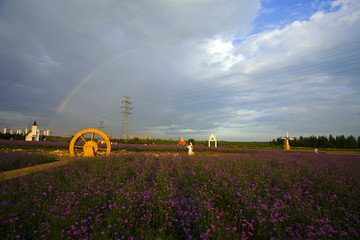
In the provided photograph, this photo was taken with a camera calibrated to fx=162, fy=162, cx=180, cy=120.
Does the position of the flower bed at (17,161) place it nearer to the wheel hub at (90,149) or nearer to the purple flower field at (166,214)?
the wheel hub at (90,149)

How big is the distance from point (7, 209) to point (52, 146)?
19730 millimetres

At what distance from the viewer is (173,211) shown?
2.64m

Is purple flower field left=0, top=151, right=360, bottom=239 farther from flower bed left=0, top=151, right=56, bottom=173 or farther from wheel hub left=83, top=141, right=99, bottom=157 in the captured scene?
wheel hub left=83, top=141, right=99, bottom=157

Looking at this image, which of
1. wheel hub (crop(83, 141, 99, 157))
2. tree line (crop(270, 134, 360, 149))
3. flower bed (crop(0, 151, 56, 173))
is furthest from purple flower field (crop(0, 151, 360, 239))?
tree line (crop(270, 134, 360, 149))

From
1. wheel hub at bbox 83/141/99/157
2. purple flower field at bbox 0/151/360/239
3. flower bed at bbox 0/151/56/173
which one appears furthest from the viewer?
wheel hub at bbox 83/141/99/157

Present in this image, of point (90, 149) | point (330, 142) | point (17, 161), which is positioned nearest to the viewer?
point (17, 161)

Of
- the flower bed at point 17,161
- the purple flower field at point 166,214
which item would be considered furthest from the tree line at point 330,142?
the flower bed at point 17,161

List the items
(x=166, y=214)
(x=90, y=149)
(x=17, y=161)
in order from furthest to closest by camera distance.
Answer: (x=90, y=149) < (x=17, y=161) < (x=166, y=214)

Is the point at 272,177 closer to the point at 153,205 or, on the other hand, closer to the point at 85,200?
the point at 153,205

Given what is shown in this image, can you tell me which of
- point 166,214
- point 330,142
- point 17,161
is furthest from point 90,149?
point 330,142

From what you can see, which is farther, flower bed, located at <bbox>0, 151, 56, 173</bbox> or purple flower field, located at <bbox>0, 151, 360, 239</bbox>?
flower bed, located at <bbox>0, 151, 56, 173</bbox>

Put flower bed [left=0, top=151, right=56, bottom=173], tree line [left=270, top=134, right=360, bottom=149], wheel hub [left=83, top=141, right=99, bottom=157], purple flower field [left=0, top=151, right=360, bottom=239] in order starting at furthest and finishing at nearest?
1. tree line [left=270, top=134, right=360, bottom=149]
2. wheel hub [left=83, top=141, right=99, bottom=157]
3. flower bed [left=0, top=151, right=56, bottom=173]
4. purple flower field [left=0, top=151, right=360, bottom=239]

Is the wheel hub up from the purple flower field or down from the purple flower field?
up

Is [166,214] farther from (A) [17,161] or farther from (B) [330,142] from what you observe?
(B) [330,142]
